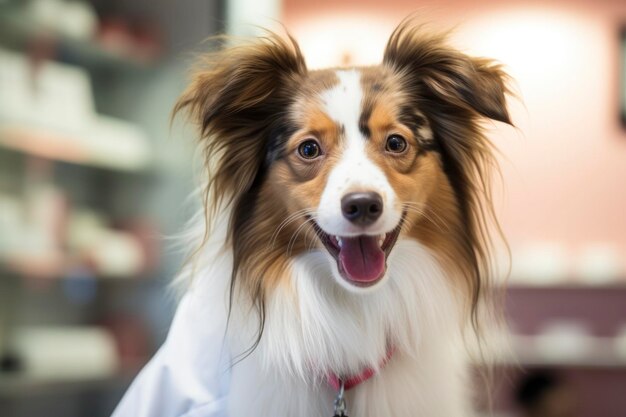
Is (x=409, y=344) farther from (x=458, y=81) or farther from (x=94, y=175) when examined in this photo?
(x=94, y=175)

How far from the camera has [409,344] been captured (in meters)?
1.49

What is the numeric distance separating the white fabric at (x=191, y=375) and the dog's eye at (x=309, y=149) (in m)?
0.39

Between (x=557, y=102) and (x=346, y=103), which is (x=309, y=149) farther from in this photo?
(x=557, y=102)

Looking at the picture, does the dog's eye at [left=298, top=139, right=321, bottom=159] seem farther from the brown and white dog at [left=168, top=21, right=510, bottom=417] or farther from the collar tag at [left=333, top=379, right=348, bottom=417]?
the collar tag at [left=333, top=379, right=348, bottom=417]

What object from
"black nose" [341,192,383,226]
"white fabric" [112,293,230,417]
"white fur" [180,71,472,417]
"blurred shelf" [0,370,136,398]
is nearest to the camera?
"black nose" [341,192,383,226]

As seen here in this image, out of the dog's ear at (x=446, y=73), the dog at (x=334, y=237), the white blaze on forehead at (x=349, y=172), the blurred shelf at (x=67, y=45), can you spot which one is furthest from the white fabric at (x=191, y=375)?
the blurred shelf at (x=67, y=45)

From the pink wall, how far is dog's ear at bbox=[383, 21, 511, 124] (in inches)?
132

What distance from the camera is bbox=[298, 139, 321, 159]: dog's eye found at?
1.48m

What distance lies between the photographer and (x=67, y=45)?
3.26 meters

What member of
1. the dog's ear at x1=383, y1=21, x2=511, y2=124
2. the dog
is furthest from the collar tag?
the dog's ear at x1=383, y1=21, x2=511, y2=124

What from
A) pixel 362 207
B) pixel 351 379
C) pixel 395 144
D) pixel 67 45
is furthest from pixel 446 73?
pixel 67 45

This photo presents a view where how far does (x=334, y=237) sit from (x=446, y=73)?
42cm

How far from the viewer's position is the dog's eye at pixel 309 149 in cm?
148

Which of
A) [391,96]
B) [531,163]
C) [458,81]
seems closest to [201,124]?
[391,96]
